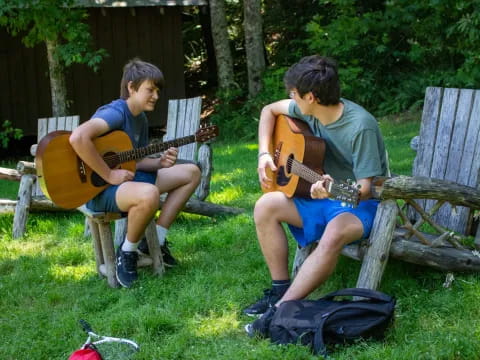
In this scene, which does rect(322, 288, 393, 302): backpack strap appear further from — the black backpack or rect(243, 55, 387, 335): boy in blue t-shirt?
rect(243, 55, 387, 335): boy in blue t-shirt

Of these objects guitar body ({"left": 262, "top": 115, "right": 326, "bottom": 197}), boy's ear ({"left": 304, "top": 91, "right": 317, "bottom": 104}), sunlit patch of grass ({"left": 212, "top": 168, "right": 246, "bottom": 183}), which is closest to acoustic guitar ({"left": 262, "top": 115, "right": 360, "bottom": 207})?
guitar body ({"left": 262, "top": 115, "right": 326, "bottom": 197})

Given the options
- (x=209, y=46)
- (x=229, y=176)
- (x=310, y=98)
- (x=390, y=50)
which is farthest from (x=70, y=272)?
(x=209, y=46)

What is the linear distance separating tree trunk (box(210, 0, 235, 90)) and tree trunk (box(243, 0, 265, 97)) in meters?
0.47

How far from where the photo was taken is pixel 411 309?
12.1 feet

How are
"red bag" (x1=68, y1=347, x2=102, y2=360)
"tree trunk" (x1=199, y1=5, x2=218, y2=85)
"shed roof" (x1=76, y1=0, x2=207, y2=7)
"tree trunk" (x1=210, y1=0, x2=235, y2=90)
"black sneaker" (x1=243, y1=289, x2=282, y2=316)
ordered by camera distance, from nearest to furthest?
1. "red bag" (x1=68, y1=347, x2=102, y2=360)
2. "black sneaker" (x1=243, y1=289, x2=282, y2=316)
3. "shed roof" (x1=76, y1=0, x2=207, y2=7)
4. "tree trunk" (x1=210, y1=0, x2=235, y2=90)
5. "tree trunk" (x1=199, y1=5, x2=218, y2=85)

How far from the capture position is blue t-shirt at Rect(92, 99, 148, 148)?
4.30 meters

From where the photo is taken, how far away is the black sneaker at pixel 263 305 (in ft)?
12.4

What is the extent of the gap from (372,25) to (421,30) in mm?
1272

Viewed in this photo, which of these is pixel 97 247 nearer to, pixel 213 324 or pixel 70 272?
pixel 70 272

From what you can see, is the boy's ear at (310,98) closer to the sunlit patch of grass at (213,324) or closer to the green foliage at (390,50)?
the sunlit patch of grass at (213,324)

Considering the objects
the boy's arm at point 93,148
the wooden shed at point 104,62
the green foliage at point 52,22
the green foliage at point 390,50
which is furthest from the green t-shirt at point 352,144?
Result: the wooden shed at point 104,62

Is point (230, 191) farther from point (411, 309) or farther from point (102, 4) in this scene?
point (102, 4)

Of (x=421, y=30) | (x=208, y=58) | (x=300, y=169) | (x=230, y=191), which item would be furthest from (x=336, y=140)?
(x=208, y=58)

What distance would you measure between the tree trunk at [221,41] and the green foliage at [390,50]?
1673mm
